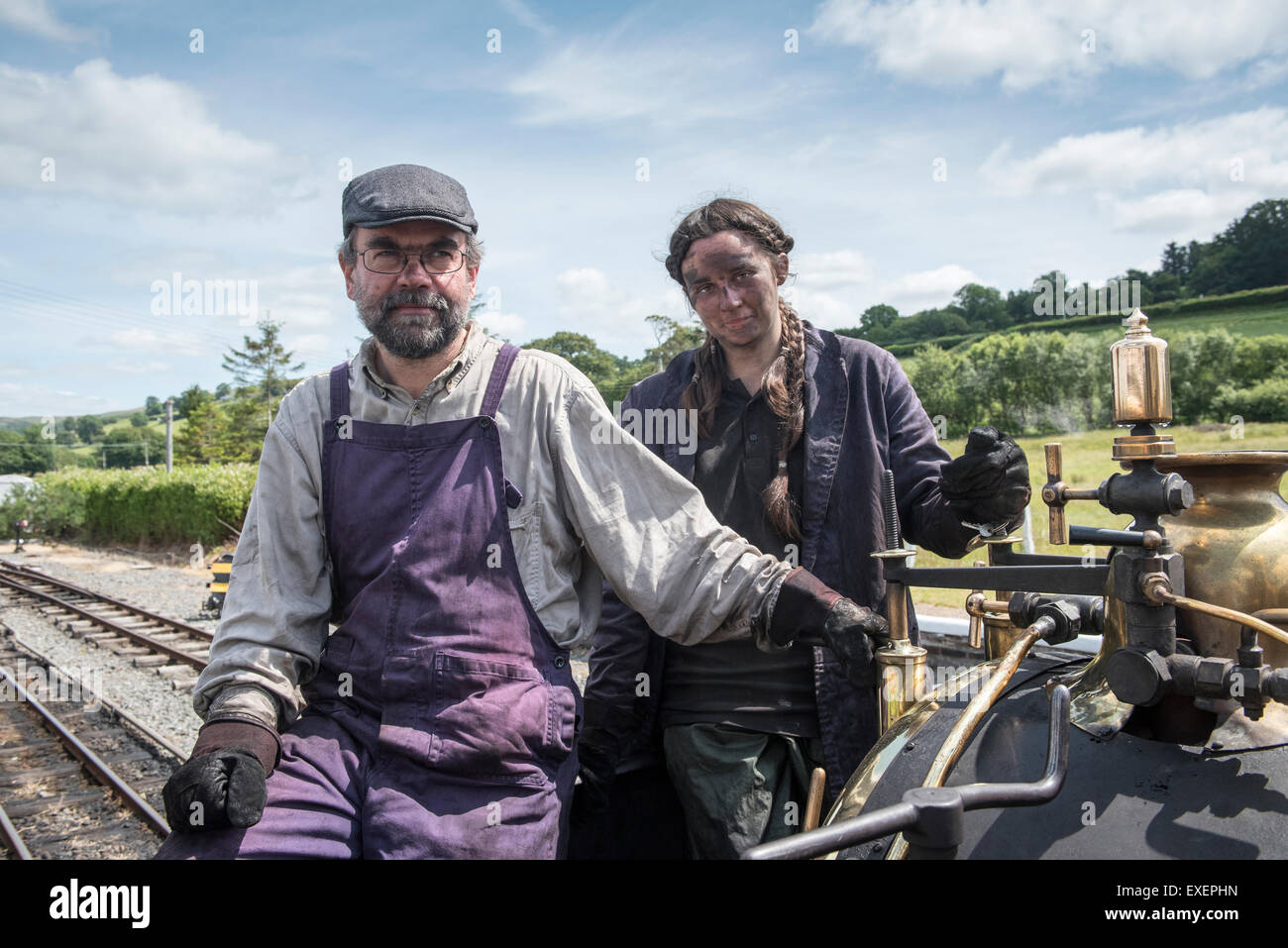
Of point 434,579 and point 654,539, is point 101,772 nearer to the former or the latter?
point 434,579

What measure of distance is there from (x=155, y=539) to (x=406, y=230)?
29710 mm

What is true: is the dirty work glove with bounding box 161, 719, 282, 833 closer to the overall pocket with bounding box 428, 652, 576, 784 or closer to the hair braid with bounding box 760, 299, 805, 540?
the overall pocket with bounding box 428, 652, 576, 784

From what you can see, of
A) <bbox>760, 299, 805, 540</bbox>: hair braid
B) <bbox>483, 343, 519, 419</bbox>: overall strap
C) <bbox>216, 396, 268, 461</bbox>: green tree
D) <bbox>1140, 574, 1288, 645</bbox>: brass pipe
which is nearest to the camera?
<bbox>1140, 574, 1288, 645</bbox>: brass pipe

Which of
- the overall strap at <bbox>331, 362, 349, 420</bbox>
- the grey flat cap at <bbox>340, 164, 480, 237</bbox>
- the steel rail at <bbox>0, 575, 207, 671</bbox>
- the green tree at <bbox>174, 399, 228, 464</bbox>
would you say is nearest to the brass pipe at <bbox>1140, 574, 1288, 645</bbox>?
the grey flat cap at <bbox>340, 164, 480, 237</bbox>

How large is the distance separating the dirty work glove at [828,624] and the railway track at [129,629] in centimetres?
853

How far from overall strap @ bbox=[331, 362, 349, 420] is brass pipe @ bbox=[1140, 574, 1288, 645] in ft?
5.79

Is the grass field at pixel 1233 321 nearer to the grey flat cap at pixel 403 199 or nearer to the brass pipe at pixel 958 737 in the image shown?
the grey flat cap at pixel 403 199

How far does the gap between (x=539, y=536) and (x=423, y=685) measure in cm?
42

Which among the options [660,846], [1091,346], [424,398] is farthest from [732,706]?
[1091,346]

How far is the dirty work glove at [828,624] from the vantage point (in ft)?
6.37

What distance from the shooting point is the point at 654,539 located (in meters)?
2.20

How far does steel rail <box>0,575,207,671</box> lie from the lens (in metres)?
10.2
